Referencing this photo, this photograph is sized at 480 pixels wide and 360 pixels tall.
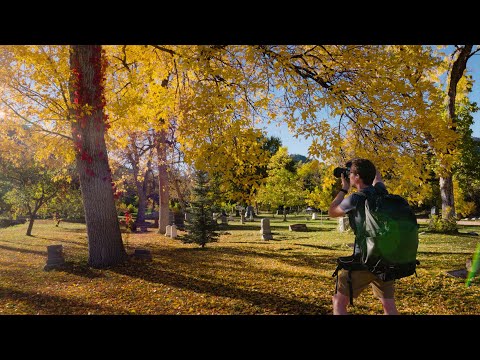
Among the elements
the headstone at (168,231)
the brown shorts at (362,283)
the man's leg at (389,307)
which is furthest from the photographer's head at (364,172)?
the headstone at (168,231)

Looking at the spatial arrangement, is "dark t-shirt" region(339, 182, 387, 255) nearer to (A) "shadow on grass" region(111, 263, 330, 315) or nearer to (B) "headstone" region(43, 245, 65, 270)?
(A) "shadow on grass" region(111, 263, 330, 315)

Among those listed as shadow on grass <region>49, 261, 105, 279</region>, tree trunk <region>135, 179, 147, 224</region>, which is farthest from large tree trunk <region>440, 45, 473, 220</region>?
tree trunk <region>135, 179, 147, 224</region>

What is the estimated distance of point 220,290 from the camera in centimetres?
596

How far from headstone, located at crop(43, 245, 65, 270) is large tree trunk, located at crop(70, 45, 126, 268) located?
1073 millimetres

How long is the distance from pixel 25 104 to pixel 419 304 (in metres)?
11.0

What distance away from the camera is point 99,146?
25.4 feet

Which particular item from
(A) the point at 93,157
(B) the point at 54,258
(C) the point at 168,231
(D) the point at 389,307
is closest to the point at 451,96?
(C) the point at 168,231

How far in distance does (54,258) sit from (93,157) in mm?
2757

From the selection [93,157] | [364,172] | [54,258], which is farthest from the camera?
[54,258]

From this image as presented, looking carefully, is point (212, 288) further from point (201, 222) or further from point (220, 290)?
point (201, 222)

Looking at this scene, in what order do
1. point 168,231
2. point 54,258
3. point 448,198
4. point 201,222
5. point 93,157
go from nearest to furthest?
point 93,157
point 54,258
point 201,222
point 448,198
point 168,231
